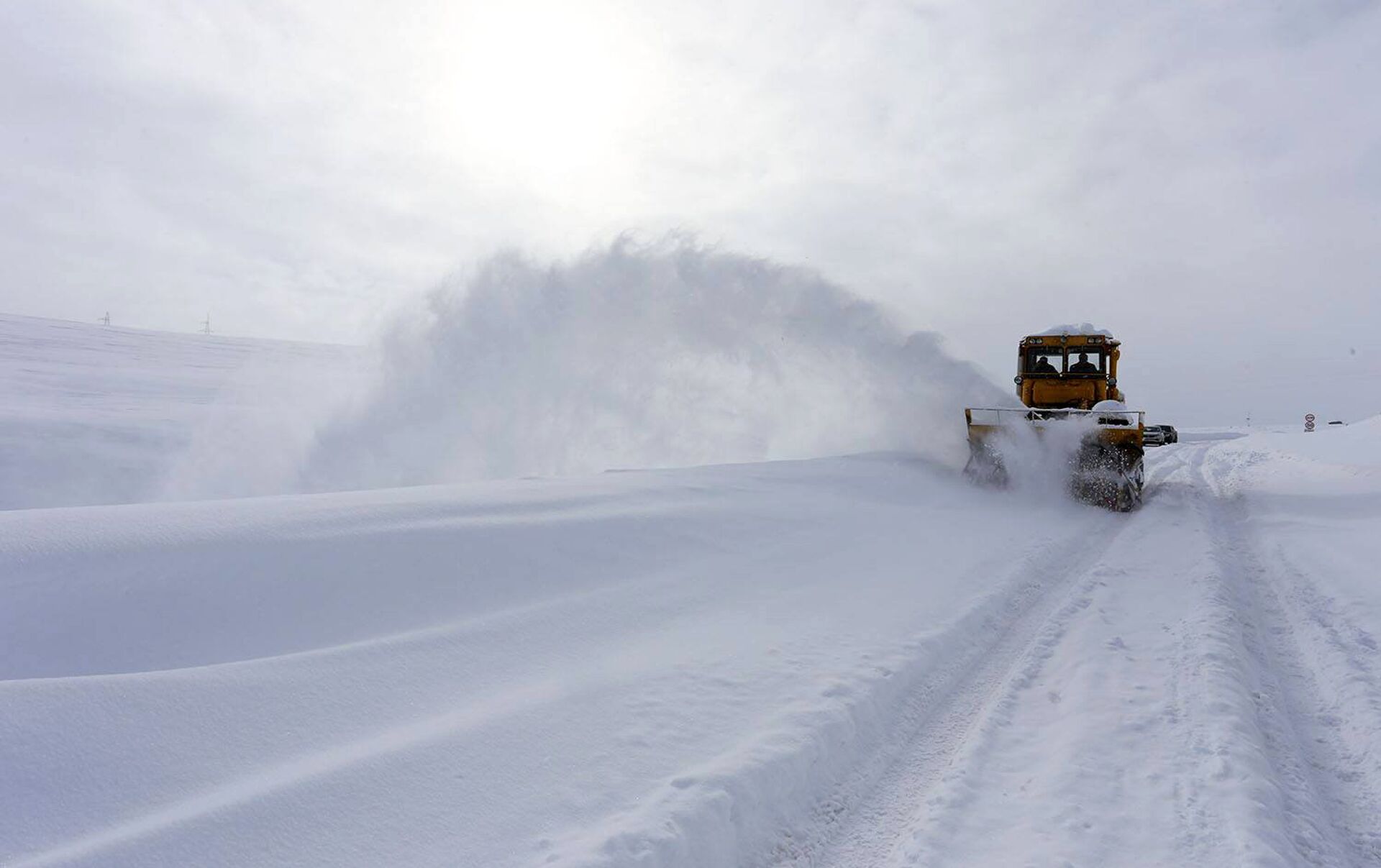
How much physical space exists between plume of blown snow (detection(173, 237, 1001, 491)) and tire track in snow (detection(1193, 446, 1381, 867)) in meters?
8.85

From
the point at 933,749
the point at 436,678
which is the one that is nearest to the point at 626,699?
the point at 436,678

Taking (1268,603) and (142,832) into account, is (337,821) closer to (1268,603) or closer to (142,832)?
(142,832)

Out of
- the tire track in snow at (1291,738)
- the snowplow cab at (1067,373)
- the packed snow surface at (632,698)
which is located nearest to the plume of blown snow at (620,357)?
the snowplow cab at (1067,373)

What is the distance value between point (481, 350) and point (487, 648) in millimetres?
11826

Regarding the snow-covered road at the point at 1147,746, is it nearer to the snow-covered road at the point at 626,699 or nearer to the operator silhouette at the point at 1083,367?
the snow-covered road at the point at 626,699

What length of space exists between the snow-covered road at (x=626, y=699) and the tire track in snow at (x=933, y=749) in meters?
0.02

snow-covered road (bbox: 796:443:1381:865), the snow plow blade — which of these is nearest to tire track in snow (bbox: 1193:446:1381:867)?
snow-covered road (bbox: 796:443:1381:865)

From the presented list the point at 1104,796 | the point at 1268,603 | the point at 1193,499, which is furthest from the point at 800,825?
the point at 1193,499

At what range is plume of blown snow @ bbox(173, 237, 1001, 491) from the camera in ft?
48.8

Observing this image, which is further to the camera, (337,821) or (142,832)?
(337,821)

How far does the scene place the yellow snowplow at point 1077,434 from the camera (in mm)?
11602

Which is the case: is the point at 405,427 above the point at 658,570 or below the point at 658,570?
above

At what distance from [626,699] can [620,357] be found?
39.5 feet

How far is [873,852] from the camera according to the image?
111 inches
